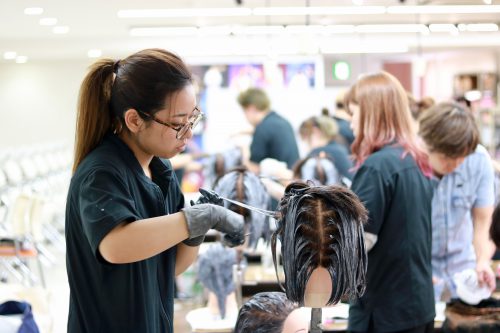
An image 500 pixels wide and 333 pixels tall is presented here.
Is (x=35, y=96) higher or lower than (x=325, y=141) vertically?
higher

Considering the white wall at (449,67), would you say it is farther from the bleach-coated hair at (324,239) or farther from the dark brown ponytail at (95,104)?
the dark brown ponytail at (95,104)

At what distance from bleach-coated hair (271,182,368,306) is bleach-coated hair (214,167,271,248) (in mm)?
1796

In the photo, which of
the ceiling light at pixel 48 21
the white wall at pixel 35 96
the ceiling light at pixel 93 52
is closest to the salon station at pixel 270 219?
the ceiling light at pixel 48 21

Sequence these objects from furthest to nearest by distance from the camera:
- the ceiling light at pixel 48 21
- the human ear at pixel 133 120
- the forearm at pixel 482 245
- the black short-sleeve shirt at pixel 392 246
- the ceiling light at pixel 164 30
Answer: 1. the ceiling light at pixel 48 21
2. the ceiling light at pixel 164 30
3. the forearm at pixel 482 245
4. the black short-sleeve shirt at pixel 392 246
5. the human ear at pixel 133 120

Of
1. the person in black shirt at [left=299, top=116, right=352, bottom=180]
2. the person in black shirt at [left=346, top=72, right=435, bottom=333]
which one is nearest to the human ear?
the person in black shirt at [left=346, top=72, right=435, bottom=333]

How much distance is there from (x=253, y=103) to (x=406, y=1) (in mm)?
4331

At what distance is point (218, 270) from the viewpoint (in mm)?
3578

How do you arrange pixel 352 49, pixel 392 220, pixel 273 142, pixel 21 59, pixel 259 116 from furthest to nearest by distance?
pixel 21 59 < pixel 352 49 < pixel 259 116 < pixel 273 142 < pixel 392 220

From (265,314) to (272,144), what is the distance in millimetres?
3619

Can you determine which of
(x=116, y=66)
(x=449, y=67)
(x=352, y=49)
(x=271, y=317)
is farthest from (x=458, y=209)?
(x=449, y=67)

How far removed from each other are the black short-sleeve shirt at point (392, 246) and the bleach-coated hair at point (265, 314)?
629 mm

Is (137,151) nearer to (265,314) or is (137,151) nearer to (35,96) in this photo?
(265,314)

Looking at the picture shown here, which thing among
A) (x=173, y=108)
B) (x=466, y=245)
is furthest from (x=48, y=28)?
(x=173, y=108)

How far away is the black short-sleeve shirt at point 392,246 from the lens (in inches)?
93.3
